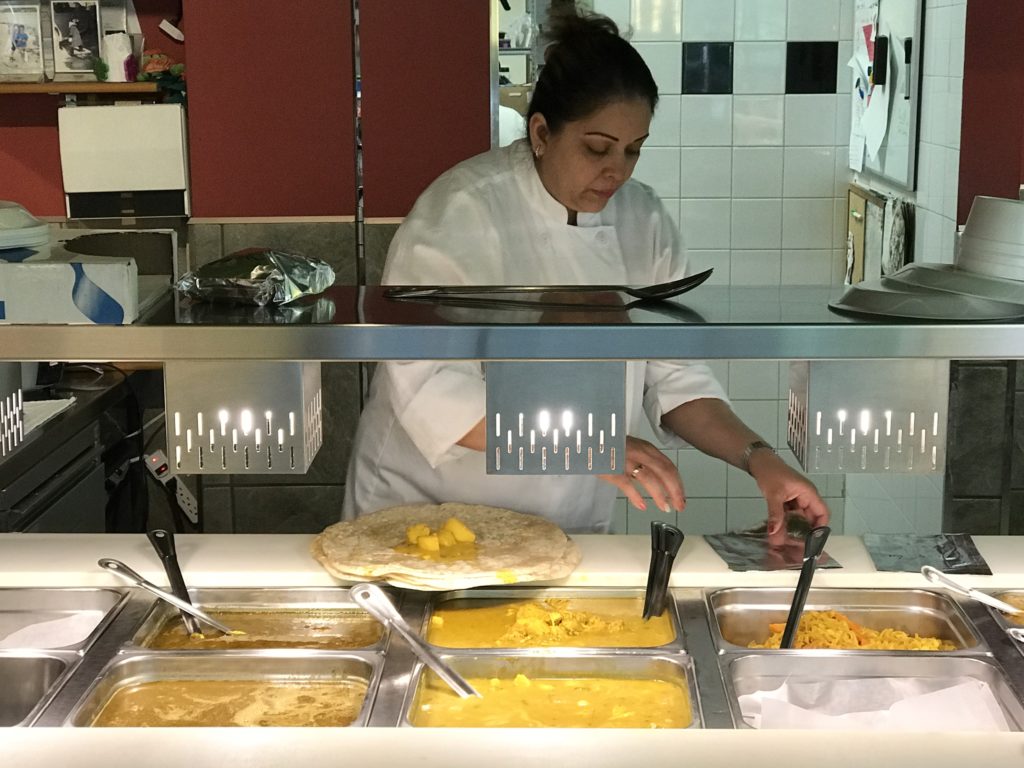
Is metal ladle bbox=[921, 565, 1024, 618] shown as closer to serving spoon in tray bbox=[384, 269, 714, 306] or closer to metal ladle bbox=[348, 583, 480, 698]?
serving spoon in tray bbox=[384, 269, 714, 306]

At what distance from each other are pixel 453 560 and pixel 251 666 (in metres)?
0.37

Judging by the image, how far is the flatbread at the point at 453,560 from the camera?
1897 millimetres

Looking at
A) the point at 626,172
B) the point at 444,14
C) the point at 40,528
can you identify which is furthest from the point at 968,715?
the point at 444,14

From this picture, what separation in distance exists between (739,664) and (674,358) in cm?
47

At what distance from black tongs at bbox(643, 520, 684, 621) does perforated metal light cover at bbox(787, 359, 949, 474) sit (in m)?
0.28

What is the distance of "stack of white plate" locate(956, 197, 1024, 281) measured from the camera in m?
1.60

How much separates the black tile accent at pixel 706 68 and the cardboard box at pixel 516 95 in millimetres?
531

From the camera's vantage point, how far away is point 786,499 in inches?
85.0

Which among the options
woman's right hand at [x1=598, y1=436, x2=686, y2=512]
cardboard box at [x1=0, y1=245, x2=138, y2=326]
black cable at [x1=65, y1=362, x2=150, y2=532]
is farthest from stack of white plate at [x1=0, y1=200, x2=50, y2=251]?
black cable at [x1=65, y1=362, x2=150, y2=532]

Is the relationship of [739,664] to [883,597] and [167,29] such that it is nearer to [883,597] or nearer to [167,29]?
[883,597]

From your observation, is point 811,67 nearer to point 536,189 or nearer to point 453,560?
point 536,189

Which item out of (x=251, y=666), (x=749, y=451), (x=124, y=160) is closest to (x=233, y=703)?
(x=251, y=666)

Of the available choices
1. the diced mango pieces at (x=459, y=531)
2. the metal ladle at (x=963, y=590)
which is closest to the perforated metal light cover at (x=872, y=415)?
the metal ladle at (x=963, y=590)

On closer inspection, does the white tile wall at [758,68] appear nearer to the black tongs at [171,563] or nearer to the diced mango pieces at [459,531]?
the diced mango pieces at [459,531]
